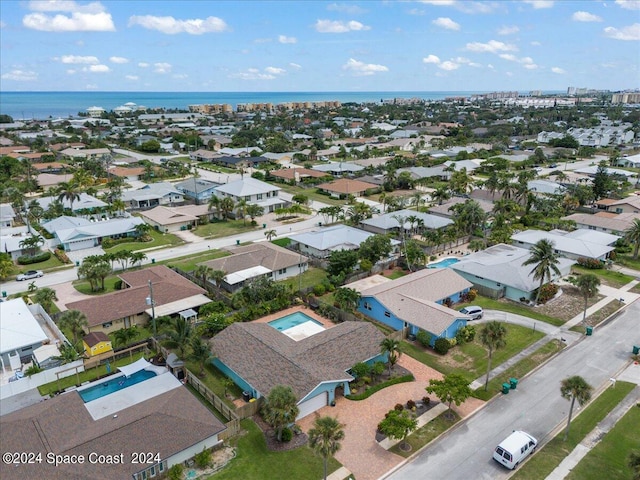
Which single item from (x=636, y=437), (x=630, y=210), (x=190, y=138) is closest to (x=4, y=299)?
(x=636, y=437)

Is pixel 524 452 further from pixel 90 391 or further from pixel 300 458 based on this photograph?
pixel 90 391

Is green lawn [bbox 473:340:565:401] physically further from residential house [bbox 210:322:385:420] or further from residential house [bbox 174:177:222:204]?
residential house [bbox 174:177:222:204]

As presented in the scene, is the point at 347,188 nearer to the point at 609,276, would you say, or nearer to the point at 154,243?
the point at 154,243

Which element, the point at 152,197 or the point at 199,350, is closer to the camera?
the point at 199,350

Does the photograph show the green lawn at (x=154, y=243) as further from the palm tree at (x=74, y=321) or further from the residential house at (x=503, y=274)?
the residential house at (x=503, y=274)

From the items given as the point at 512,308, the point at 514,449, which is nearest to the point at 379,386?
the point at 514,449

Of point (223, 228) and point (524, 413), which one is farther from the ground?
point (223, 228)
